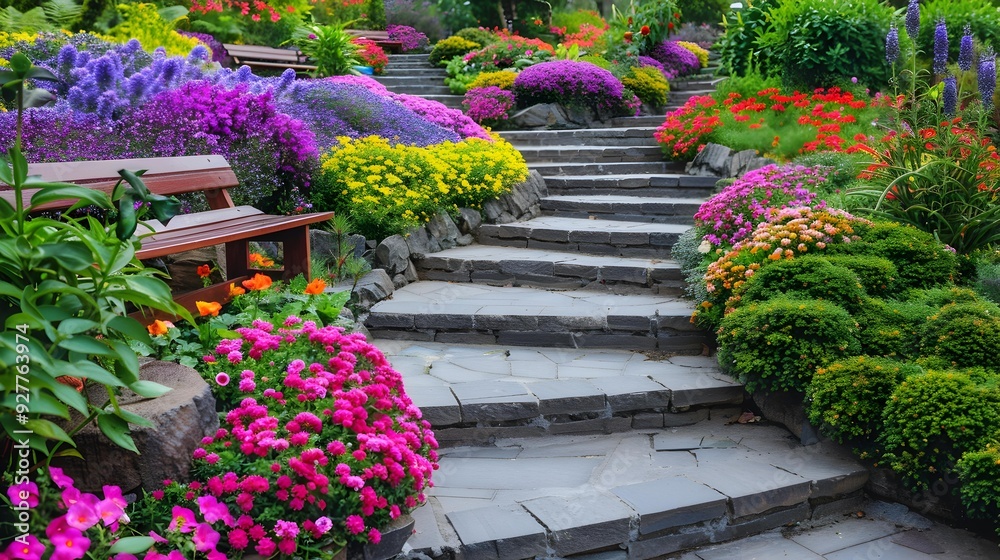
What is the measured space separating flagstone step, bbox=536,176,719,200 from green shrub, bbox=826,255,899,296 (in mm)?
3284

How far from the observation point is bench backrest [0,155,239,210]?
12.0 ft

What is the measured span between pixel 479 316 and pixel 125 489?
291cm

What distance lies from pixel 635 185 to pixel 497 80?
400cm

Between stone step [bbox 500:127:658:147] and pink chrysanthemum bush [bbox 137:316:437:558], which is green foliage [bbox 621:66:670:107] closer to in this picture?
stone step [bbox 500:127:658:147]

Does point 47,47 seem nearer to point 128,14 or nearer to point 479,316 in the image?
point 128,14

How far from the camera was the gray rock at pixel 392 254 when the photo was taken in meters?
5.98

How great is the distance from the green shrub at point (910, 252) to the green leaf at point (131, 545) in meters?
4.03

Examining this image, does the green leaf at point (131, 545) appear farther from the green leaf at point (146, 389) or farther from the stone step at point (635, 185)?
the stone step at point (635, 185)

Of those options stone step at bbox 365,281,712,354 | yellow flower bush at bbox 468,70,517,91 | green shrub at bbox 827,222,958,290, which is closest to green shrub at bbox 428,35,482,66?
yellow flower bush at bbox 468,70,517,91

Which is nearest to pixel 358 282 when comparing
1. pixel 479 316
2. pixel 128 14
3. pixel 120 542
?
pixel 479 316

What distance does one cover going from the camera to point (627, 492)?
11.0ft

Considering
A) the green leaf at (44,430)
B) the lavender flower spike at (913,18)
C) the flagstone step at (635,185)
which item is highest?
the lavender flower spike at (913,18)

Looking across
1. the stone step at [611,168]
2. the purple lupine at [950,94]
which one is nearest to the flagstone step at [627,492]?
the purple lupine at [950,94]

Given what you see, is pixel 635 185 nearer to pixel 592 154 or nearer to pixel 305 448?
pixel 592 154
